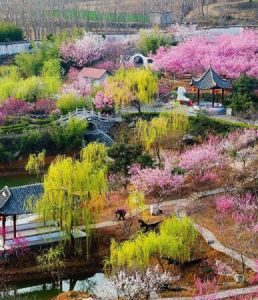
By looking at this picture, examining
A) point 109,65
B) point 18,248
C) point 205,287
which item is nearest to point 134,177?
point 18,248

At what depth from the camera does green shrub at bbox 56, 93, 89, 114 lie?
42.5 m

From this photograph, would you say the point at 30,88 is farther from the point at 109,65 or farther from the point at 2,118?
the point at 109,65

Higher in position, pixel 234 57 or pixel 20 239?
pixel 234 57

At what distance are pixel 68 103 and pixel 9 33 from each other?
20.6 m

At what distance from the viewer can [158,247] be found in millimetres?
24703

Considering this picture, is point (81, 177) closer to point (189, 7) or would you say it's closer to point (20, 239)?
point (20, 239)

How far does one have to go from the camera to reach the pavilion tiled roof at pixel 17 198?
2715cm

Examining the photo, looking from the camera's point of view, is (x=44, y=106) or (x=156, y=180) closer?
(x=156, y=180)

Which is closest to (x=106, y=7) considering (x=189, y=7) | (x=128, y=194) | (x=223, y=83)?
(x=189, y=7)

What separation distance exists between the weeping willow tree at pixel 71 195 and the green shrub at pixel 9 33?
33.9 meters

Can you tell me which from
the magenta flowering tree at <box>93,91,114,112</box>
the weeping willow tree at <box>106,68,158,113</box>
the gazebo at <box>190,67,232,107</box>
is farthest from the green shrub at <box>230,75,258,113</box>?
the magenta flowering tree at <box>93,91,114,112</box>

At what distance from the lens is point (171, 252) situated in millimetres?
24906

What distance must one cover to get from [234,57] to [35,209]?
24828mm

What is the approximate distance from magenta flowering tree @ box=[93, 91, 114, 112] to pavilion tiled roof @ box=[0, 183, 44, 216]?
15.5 m
